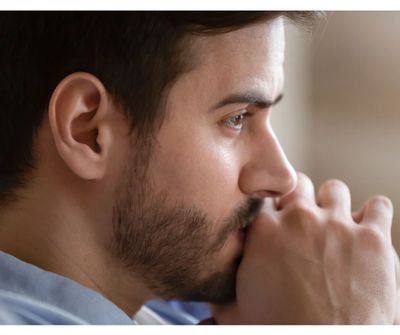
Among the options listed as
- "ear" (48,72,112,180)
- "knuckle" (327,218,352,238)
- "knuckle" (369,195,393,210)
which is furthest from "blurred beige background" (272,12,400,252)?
"ear" (48,72,112,180)

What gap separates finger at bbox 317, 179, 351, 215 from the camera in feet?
3.23

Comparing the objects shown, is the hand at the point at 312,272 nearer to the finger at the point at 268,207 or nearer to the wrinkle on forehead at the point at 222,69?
the finger at the point at 268,207

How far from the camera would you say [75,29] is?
2.59 feet

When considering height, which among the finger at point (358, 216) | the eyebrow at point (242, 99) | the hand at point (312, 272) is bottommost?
the hand at point (312, 272)

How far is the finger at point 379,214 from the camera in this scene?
37.8 inches

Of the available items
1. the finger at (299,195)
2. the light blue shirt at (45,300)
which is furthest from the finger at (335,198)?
the light blue shirt at (45,300)

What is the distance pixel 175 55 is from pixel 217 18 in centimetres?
7

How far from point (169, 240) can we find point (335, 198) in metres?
0.27

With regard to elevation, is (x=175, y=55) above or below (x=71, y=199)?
above

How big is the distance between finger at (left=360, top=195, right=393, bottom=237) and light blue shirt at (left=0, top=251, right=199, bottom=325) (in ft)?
1.25

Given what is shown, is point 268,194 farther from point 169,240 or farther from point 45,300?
point 45,300

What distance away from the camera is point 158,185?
860 millimetres

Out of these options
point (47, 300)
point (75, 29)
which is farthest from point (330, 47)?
point (47, 300)

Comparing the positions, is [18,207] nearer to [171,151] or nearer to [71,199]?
[71,199]
